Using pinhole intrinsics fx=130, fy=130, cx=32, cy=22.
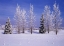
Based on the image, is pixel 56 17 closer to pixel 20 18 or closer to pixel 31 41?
pixel 20 18

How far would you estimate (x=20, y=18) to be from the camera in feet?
58.3

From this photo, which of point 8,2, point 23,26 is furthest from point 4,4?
point 23,26

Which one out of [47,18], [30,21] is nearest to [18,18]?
[30,21]

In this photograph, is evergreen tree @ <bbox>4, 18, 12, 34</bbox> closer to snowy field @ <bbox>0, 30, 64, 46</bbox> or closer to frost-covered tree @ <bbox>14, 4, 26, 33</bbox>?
frost-covered tree @ <bbox>14, 4, 26, 33</bbox>

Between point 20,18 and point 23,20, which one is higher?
point 20,18

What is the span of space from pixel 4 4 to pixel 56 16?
647cm

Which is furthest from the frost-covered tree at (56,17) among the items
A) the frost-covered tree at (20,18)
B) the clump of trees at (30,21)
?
the frost-covered tree at (20,18)

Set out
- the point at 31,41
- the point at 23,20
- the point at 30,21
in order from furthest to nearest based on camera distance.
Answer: the point at 23,20 → the point at 30,21 → the point at 31,41

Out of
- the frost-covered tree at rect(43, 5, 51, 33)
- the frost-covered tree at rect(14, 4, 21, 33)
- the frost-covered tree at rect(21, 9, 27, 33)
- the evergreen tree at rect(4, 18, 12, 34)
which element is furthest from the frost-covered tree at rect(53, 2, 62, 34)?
the evergreen tree at rect(4, 18, 12, 34)

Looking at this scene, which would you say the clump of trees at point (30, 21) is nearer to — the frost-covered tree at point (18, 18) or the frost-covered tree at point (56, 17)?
the frost-covered tree at point (18, 18)

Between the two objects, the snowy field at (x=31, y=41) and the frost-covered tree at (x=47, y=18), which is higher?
the frost-covered tree at (x=47, y=18)

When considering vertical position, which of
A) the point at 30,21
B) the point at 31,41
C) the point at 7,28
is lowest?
the point at 31,41

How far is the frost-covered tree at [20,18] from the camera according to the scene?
56.0 feet

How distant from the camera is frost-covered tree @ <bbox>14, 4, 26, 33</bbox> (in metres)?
17.1
